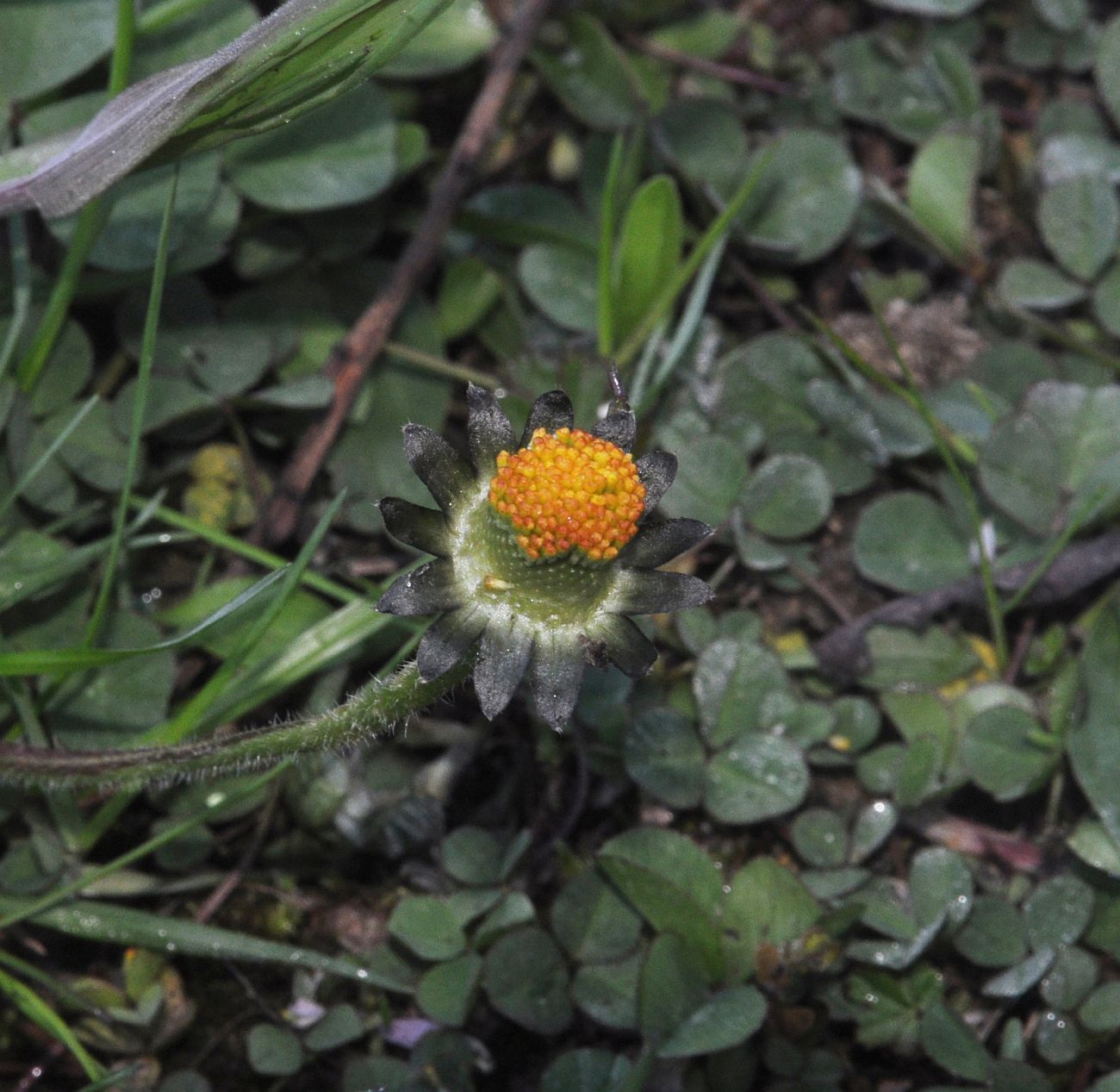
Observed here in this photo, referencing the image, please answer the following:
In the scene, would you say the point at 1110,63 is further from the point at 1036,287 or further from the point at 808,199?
the point at 808,199

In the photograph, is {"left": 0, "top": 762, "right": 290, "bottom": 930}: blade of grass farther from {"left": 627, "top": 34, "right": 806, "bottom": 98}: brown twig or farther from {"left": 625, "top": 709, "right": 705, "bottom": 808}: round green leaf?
{"left": 627, "top": 34, "right": 806, "bottom": 98}: brown twig

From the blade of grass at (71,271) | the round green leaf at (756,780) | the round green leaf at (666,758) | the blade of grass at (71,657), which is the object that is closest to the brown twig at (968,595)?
the round green leaf at (756,780)

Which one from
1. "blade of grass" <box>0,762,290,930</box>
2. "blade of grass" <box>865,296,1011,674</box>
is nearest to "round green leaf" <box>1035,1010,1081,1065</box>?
"blade of grass" <box>865,296,1011,674</box>

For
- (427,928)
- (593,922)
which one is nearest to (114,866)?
(427,928)

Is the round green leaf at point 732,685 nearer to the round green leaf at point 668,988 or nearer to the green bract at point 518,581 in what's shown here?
the round green leaf at point 668,988

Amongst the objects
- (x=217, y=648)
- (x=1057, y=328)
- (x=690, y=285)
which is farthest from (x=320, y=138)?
(x=1057, y=328)

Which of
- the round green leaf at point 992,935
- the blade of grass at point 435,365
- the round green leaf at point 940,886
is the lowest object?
the round green leaf at point 992,935
